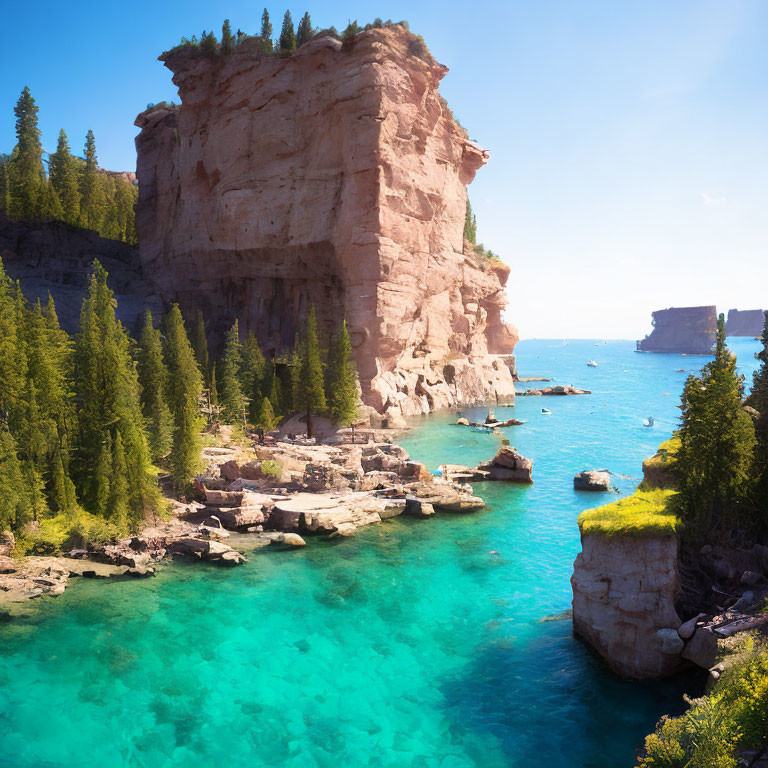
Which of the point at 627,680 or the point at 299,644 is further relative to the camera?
the point at 299,644

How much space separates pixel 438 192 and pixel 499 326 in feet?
120

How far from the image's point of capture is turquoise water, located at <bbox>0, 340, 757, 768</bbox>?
54.1ft

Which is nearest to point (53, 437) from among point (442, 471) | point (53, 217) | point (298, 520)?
point (298, 520)

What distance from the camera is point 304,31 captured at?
7356cm

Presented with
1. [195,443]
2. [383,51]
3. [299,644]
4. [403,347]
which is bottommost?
[299,644]

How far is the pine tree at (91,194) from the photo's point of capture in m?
92.0

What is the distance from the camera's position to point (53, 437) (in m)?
29.4

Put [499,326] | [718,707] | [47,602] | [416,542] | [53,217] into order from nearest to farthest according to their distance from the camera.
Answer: [718,707], [47,602], [416,542], [53,217], [499,326]

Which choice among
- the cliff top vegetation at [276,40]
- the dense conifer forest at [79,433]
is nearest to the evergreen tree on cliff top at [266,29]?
the cliff top vegetation at [276,40]

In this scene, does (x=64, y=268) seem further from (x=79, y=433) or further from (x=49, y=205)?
(x=79, y=433)

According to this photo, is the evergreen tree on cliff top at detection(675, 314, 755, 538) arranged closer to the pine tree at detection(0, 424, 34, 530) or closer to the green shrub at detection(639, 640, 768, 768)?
A: the green shrub at detection(639, 640, 768, 768)

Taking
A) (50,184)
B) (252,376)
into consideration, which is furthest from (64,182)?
(252,376)

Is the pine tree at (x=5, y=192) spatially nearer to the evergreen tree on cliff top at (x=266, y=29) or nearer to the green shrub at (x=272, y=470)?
the evergreen tree on cliff top at (x=266, y=29)

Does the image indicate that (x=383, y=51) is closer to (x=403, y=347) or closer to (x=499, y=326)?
(x=403, y=347)
